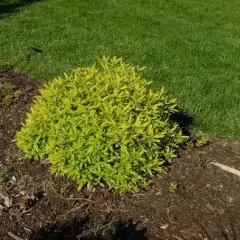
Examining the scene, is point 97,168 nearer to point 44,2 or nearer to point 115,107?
point 115,107

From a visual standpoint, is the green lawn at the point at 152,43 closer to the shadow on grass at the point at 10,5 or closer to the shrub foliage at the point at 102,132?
the shadow on grass at the point at 10,5

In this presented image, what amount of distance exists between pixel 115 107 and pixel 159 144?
620mm

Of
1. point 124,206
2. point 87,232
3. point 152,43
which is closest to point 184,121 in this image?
point 124,206

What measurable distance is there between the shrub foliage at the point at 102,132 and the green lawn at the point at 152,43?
1637 mm

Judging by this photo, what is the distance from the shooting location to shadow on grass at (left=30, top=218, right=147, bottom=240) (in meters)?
3.92

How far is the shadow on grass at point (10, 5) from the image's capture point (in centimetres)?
1110

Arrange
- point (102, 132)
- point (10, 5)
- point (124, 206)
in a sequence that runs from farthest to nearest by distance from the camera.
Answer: point (10, 5) < point (124, 206) < point (102, 132)

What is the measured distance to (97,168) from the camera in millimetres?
4219

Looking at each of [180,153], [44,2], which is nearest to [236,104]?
[180,153]

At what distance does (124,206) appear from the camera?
430 cm

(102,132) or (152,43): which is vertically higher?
(102,132)

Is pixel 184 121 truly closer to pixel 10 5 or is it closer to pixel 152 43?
pixel 152 43

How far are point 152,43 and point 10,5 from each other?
4.53m

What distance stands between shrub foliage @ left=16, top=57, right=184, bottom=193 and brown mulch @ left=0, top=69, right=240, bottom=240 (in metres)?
0.15
